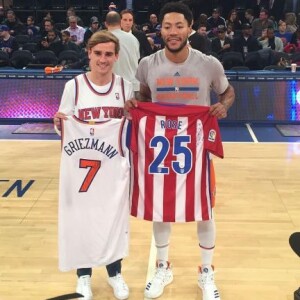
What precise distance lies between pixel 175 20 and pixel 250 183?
306 cm

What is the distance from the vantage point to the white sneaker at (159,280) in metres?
3.32

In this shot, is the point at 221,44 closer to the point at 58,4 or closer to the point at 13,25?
the point at 13,25

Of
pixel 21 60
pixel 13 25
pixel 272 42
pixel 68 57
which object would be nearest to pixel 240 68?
pixel 272 42

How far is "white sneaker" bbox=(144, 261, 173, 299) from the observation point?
10.9 ft

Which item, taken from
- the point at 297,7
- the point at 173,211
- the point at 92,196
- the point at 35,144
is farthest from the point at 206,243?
the point at 297,7

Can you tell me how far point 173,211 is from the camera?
10.7ft

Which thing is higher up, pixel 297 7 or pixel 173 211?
pixel 297 7

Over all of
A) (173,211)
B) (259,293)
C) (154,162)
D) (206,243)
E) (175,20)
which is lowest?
(259,293)

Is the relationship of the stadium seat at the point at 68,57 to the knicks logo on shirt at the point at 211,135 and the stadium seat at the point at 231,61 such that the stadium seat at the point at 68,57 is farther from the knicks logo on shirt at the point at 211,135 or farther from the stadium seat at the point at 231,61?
the knicks logo on shirt at the point at 211,135

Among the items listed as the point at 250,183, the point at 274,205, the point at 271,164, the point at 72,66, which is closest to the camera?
the point at 274,205

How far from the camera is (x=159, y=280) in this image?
339cm

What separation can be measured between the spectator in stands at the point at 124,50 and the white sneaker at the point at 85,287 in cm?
304

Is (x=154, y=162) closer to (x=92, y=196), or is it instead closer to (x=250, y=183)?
(x=92, y=196)

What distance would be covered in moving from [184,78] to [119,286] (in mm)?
1444
